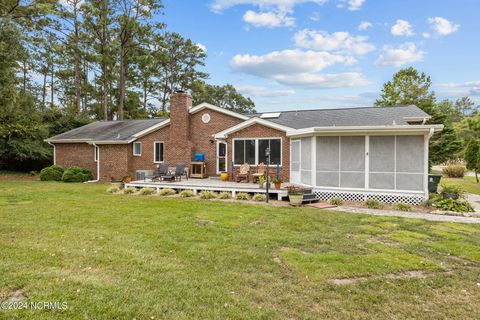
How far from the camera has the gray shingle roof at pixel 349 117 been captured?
13696 millimetres

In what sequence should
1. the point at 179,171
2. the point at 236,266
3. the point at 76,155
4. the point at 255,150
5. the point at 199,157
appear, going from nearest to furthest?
the point at 236,266
the point at 255,150
the point at 179,171
the point at 199,157
the point at 76,155

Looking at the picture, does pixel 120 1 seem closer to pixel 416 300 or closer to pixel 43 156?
pixel 43 156

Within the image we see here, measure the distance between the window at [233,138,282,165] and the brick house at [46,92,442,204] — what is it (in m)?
0.05

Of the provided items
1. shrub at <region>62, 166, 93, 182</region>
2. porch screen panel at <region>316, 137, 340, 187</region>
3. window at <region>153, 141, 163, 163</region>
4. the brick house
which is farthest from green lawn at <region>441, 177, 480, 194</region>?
shrub at <region>62, 166, 93, 182</region>

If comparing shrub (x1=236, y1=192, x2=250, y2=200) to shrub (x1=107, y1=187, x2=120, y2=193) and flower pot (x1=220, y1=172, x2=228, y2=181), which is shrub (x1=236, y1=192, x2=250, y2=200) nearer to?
flower pot (x1=220, y1=172, x2=228, y2=181)

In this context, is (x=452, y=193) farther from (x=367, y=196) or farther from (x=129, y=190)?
(x=129, y=190)

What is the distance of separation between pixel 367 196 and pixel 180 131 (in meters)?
10.3

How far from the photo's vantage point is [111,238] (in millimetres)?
5801

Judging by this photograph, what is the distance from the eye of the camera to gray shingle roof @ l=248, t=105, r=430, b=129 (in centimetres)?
1370

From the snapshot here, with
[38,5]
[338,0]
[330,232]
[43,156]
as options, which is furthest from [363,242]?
[38,5]

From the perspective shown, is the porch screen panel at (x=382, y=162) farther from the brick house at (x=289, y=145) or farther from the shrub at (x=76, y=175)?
the shrub at (x=76, y=175)

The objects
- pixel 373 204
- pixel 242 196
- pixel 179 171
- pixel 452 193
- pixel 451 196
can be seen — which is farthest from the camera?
pixel 179 171

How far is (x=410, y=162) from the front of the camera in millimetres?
10250

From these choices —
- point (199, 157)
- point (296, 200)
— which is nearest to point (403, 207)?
point (296, 200)
